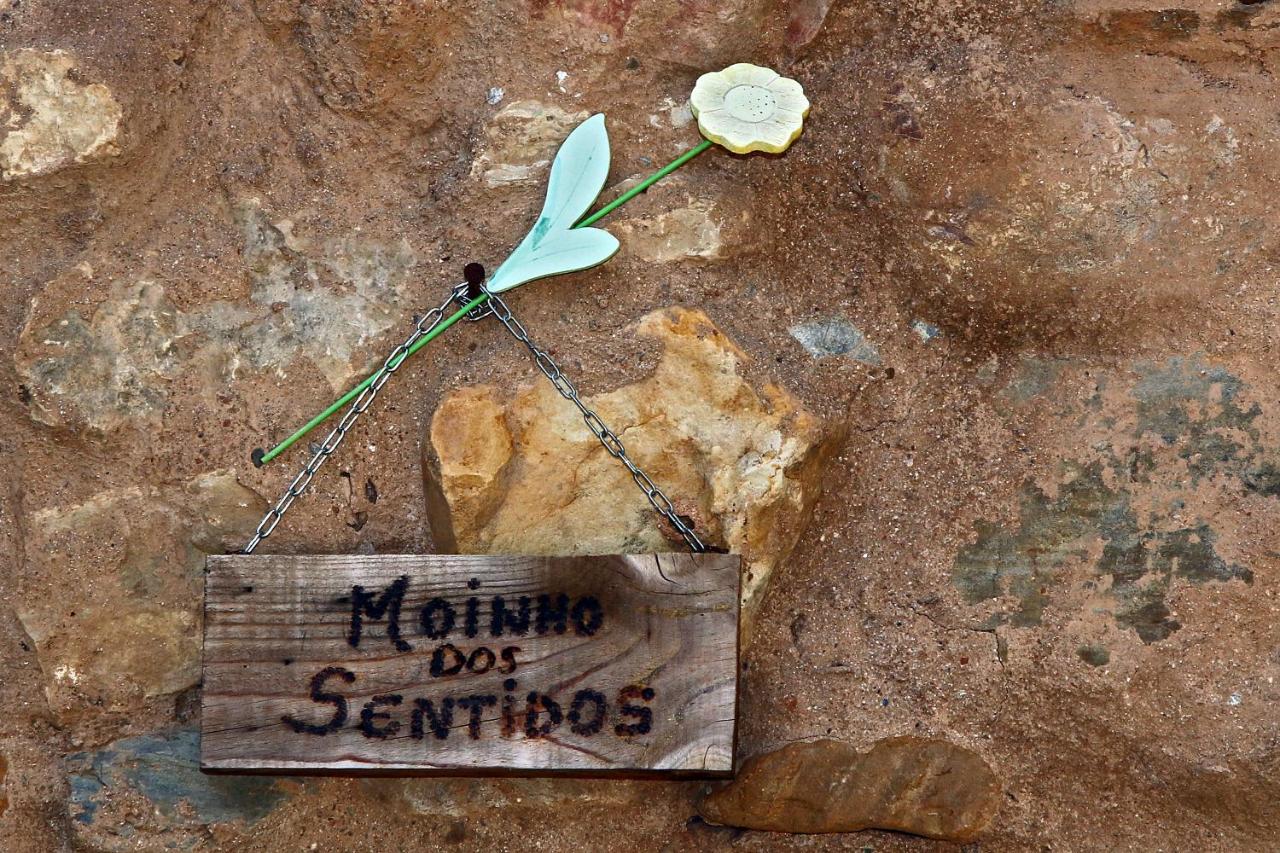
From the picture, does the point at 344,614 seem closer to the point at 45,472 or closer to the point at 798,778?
the point at 45,472

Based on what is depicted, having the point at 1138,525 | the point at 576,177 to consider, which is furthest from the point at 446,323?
the point at 1138,525

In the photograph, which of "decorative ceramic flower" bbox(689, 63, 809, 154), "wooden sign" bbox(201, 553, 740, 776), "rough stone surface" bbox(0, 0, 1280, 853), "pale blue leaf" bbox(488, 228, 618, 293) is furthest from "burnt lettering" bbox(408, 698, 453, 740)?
"decorative ceramic flower" bbox(689, 63, 809, 154)

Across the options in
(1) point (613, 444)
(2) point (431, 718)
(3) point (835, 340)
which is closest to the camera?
(2) point (431, 718)

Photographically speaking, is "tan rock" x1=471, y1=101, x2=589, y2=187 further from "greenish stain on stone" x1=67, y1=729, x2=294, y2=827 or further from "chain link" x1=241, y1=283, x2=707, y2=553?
"greenish stain on stone" x1=67, y1=729, x2=294, y2=827

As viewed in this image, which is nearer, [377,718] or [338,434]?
[377,718]

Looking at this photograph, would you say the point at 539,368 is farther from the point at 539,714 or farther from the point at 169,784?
the point at 169,784

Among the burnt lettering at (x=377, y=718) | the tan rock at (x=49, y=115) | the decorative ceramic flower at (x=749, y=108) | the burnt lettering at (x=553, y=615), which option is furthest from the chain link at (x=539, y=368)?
the tan rock at (x=49, y=115)
